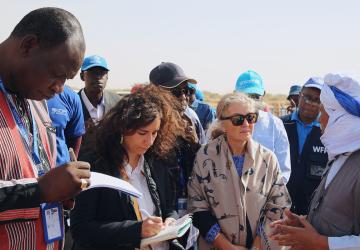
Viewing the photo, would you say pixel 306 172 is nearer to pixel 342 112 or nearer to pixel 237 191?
pixel 237 191

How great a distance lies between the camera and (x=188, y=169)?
335cm

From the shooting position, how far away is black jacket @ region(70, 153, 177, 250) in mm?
2613

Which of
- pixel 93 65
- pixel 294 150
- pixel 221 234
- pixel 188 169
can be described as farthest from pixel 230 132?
pixel 93 65

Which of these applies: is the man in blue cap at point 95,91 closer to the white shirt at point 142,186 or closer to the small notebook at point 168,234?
the white shirt at point 142,186

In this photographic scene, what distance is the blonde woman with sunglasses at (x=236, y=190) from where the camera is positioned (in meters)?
3.16

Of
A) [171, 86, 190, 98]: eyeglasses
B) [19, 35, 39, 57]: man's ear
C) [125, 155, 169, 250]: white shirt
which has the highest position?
[19, 35, 39, 57]: man's ear

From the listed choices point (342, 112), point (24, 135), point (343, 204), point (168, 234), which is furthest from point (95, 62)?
point (343, 204)

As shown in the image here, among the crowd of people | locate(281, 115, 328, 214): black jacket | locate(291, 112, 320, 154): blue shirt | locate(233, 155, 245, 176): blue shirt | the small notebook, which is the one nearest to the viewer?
the crowd of people

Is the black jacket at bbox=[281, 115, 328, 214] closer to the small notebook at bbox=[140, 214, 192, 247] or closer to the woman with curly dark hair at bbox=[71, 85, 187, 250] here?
the woman with curly dark hair at bbox=[71, 85, 187, 250]

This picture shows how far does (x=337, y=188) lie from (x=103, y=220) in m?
1.39

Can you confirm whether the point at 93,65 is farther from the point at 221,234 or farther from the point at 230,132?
the point at 221,234

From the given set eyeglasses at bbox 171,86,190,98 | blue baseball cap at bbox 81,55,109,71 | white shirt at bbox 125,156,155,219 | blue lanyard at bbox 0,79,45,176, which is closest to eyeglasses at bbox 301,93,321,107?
eyeglasses at bbox 171,86,190,98

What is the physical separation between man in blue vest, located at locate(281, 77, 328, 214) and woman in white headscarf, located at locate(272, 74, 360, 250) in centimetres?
208

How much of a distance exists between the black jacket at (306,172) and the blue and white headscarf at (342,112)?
2128mm
